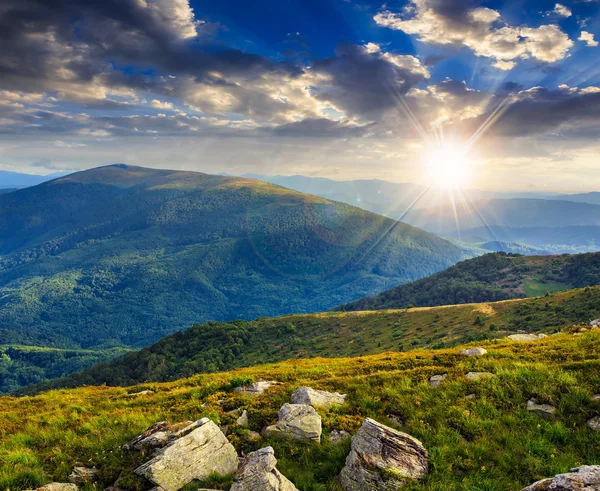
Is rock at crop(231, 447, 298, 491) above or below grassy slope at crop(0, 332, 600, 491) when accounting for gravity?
above

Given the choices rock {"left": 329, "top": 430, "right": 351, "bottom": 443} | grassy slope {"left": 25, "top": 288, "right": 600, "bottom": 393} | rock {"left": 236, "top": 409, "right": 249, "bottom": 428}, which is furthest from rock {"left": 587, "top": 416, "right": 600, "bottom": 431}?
grassy slope {"left": 25, "top": 288, "right": 600, "bottom": 393}

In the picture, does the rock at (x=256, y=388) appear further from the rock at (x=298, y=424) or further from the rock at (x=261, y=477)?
the rock at (x=261, y=477)

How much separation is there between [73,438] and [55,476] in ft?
9.14

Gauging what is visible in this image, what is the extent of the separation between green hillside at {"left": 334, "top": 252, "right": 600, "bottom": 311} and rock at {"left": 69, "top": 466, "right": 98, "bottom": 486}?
145 meters

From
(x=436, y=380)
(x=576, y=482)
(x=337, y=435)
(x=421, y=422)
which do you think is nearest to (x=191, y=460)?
(x=337, y=435)

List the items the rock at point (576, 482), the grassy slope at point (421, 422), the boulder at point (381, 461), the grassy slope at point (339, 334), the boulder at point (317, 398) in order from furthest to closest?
the grassy slope at point (339, 334) < the boulder at point (317, 398) < the grassy slope at point (421, 422) < the boulder at point (381, 461) < the rock at point (576, 482)

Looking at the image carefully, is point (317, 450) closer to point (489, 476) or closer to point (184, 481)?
point (184, 481)

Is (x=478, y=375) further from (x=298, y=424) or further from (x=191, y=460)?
(x=191, y=460)

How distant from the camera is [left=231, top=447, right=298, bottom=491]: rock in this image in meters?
8.50

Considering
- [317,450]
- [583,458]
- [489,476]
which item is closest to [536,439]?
[583,458]

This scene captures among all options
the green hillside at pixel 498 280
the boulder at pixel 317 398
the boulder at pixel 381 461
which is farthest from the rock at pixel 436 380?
the green hillside at pixel 498 280

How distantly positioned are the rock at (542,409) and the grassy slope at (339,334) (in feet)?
103

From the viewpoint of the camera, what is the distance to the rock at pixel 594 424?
995 centimetres

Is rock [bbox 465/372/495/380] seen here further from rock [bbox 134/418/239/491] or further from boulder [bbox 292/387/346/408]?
rock [bbox 134/418/239/491]
